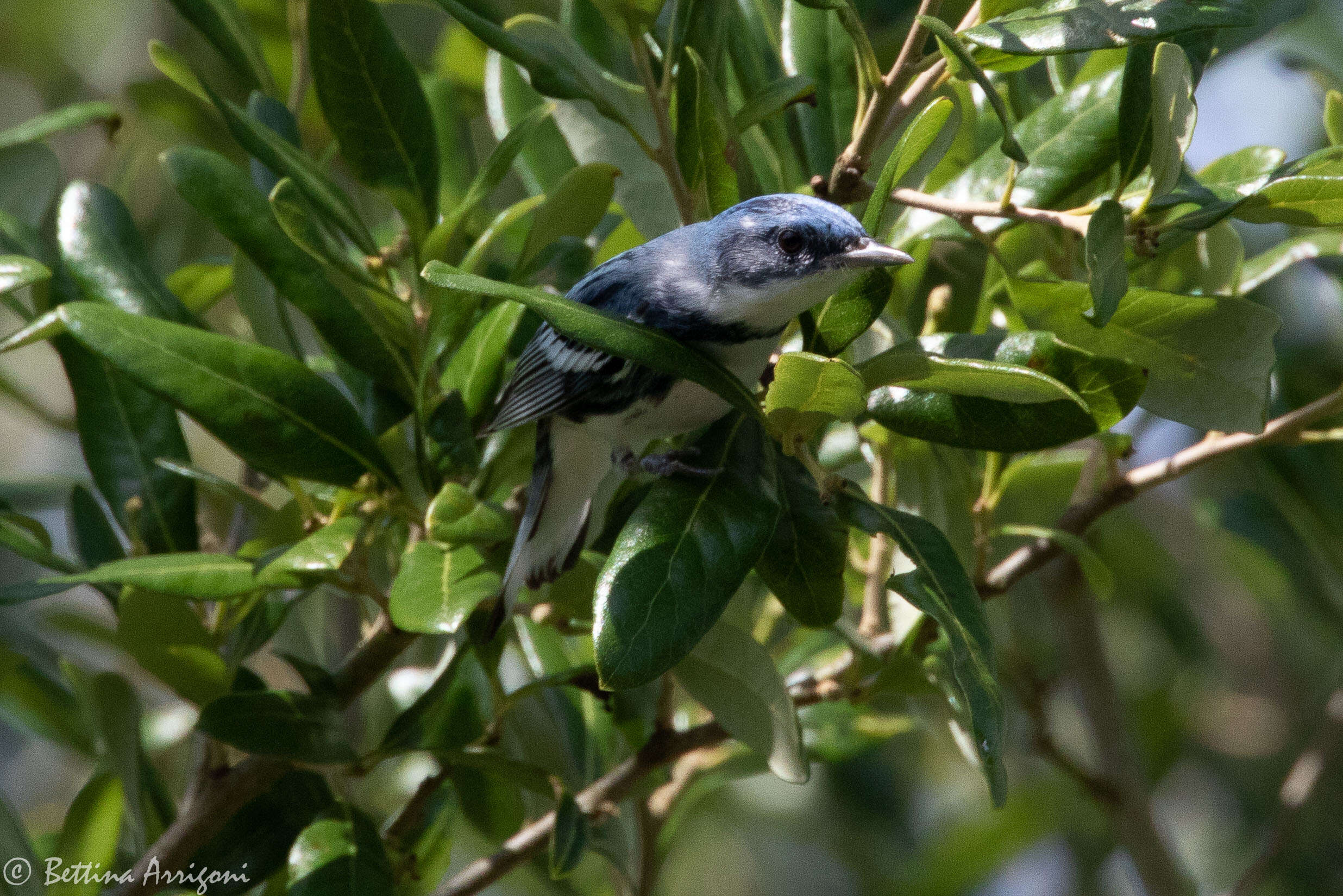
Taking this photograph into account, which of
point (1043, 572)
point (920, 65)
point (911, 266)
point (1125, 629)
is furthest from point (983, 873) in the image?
point (920, 65)

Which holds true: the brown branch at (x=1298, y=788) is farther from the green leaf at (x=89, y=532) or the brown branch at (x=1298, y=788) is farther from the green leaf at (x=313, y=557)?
the green leaf at (x=89, y=532)

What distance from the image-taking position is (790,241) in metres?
1.63

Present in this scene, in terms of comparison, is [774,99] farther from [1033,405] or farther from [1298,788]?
[1298,788]

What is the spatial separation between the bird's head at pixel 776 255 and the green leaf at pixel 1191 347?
27cm

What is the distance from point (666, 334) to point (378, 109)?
0.70 metres

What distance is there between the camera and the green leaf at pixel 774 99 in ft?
5.27

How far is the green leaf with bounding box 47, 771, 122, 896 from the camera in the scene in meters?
1.98

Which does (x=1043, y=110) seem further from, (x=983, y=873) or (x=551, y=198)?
(x=983, y=873)

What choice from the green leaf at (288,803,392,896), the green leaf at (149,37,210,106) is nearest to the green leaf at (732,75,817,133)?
the green leaf at (149,37,210,106)

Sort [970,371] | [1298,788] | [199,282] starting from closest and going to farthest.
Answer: [970,371] < [199,282] < [1298,788]

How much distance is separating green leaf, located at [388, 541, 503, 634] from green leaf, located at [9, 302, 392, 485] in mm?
190

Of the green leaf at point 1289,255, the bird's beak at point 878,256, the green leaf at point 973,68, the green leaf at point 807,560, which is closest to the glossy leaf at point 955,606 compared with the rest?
the green leaf at point 807,560

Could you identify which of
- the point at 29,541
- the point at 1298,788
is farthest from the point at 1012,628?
the point at 29,541

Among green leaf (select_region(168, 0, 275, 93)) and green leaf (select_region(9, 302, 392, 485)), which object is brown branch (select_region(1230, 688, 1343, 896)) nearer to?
green leaf (select_region(9, 302, 392, 485))
